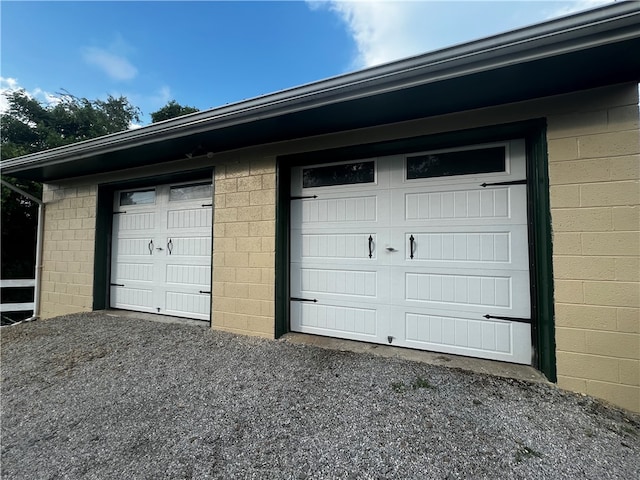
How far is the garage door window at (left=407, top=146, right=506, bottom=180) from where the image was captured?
2.59 m

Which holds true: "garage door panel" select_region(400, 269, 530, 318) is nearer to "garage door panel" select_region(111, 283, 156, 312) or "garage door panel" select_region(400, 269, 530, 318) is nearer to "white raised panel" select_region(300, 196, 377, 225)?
"white raised panel" select_region(300, 196, 377, 225)

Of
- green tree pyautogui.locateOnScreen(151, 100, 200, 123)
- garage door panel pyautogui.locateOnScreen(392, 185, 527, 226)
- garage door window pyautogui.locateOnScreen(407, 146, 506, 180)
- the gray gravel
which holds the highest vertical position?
green tree pyautogui.locateOnScreen(151, 100, 200, 123)

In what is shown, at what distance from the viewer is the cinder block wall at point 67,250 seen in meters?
4.66

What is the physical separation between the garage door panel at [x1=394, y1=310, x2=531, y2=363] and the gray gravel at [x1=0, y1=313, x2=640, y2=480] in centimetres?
39

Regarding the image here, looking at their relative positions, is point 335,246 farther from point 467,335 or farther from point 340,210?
point 467,335

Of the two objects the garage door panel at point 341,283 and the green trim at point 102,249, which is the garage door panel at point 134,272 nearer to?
the green trim at point 102,249

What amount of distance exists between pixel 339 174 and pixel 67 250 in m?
4.99

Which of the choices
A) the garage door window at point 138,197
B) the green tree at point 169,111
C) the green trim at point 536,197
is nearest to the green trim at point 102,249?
the garage door window at point 138,197

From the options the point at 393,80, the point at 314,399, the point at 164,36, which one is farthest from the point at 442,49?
the point at 164,36

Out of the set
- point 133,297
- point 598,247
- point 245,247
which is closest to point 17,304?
point 133,297

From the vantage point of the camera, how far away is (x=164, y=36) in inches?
238

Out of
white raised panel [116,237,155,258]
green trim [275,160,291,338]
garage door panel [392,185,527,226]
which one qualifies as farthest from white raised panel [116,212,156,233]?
garage door panel [392,185,527,226]

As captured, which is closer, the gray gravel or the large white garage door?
the gray gravel

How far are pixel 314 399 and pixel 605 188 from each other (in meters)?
2.64
